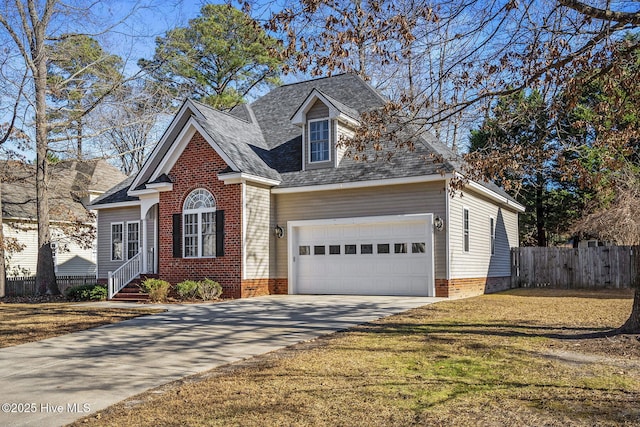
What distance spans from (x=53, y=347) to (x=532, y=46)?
9.41 metres

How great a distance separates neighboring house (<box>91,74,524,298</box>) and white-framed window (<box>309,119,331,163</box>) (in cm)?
4

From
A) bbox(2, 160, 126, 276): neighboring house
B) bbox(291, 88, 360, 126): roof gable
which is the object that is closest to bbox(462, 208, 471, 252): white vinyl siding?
bbox(291, 88, 360, 126): roof gable

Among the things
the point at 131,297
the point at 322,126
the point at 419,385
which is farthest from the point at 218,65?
the point at 419,385

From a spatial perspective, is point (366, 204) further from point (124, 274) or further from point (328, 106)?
point (124, 274)

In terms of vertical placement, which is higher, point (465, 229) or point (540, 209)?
point (540, 209)

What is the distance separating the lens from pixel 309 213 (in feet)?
63.9

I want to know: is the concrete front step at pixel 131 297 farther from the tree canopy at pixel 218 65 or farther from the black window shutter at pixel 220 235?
the tree canopy at pixel 218 65

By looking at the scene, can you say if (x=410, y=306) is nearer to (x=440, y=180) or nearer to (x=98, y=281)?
(x=440, y=180)

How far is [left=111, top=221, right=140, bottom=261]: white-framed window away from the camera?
2366 cm

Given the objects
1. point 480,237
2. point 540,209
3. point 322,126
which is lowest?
point 480,237

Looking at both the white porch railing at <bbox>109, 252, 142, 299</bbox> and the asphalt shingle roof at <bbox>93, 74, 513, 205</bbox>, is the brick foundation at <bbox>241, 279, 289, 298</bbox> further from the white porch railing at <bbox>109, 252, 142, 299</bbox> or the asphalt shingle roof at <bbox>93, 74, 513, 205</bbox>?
the white porch railing at <bbox>109, 252, 142, 299</bbox>

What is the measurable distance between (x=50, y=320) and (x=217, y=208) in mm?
6834

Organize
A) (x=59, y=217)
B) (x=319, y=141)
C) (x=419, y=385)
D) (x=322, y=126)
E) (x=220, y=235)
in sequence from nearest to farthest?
1. (x=419, y=385)
2. (x=220, y=235)
3. (x=322, y=126)
4. (x=319, y=141)
5. (x=59, y=217)

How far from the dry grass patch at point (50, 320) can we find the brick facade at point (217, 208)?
3.60 m
